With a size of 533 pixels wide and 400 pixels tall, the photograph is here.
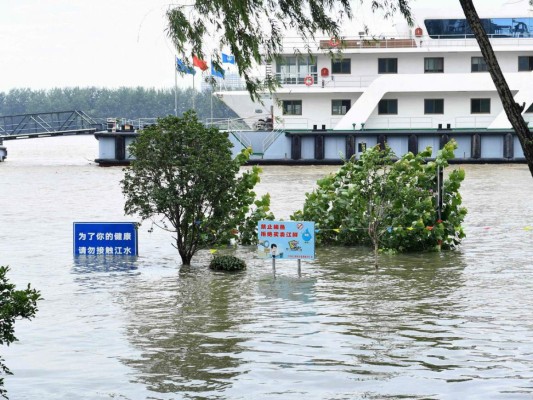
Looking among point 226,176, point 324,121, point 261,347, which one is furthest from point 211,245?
point 324,121

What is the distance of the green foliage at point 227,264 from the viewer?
60.5 feet

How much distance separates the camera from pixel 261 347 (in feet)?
39.9

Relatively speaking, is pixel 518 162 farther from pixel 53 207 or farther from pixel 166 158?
pixel 166 158

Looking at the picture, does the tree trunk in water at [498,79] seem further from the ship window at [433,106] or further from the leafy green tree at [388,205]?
the ship window at [433,106]

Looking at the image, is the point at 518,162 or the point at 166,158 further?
the point at 518,162

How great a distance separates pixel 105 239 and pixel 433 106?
1571 inches

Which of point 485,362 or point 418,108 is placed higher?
point 418,108

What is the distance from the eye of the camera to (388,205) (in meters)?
19.7

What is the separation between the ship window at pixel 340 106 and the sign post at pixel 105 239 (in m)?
38.5

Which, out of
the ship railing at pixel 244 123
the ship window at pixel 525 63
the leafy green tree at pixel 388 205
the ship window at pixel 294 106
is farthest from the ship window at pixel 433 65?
the leafy green tree at pixel 388 205

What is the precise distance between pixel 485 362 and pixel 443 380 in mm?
887

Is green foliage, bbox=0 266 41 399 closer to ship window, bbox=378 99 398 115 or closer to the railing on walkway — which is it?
ship window, bbox=378 99 398 115

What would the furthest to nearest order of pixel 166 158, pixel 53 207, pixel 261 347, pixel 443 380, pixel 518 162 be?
pixel 518 162 < pixel 53 207 < pixel 166 158 < pixel 261 347 < pixel 443 380

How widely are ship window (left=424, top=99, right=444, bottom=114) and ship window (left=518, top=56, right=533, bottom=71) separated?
4.51 m
